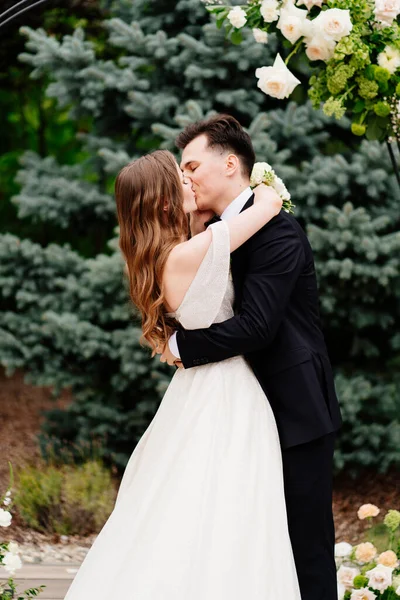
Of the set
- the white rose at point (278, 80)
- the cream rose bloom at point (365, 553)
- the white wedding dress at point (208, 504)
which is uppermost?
the white rose at point (278, 80)

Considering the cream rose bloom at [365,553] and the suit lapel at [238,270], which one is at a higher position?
the suit lapel at [238,270]

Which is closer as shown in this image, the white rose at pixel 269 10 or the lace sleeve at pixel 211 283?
the lace sleeve at pixel 211 283

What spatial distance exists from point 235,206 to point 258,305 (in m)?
0.47

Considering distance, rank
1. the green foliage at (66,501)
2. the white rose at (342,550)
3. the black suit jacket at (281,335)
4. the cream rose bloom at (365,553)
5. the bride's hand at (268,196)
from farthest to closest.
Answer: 1. the green foliage at (66,501)
2. the white rose at (342,550)
3. the cream rose bloom at (365,553)
4. the bride's hand at (268,196)
5. the black suit jacket at (281,335)

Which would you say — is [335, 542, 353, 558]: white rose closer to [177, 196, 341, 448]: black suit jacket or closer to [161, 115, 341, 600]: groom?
[161, 115, 341, 600]: groom

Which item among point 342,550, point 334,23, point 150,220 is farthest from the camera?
point 342,550

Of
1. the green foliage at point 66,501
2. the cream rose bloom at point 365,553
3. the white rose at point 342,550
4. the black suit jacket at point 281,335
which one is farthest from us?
the green foliage at point 66,501

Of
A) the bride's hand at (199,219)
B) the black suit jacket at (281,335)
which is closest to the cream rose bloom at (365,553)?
the black suit jacket at (281,335)

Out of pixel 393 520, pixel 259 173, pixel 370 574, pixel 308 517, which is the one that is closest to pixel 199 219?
Answer: pixel 259 173

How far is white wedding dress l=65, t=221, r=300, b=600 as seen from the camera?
252 centimetres

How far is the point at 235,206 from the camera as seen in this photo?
293 cm

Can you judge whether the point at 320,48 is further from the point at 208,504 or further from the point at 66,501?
the point at 66,501

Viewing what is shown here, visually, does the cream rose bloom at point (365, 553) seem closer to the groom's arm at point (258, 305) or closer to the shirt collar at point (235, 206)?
the groom's arm at point (258, 305)

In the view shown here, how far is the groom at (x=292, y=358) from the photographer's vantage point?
8.68 ft
